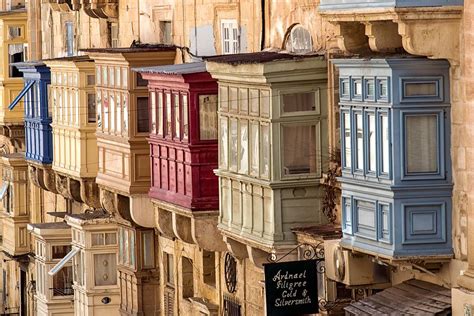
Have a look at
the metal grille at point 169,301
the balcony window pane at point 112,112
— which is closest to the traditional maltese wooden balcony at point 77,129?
the balcony window pane at point 112,112

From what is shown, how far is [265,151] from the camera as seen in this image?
34.3 m

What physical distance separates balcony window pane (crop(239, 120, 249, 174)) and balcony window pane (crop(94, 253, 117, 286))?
14.8 meters

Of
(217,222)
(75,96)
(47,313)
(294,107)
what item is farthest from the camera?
(47,313)

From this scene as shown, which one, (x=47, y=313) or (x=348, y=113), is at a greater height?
(x=348, y=113)

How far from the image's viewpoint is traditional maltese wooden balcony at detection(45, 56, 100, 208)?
49.1 meters

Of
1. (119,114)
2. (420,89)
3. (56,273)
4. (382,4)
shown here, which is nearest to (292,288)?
(420,89)

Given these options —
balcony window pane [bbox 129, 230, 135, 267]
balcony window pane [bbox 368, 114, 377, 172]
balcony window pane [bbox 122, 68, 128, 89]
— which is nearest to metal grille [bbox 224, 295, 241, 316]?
balcony window pane [bbox 122, 68, 128, 89]

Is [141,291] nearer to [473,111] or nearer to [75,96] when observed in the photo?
[75,96]

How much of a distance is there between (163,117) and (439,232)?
11716 millimetres

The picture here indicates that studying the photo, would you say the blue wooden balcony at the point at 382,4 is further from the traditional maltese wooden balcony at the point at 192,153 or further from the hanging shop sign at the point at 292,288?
the traditional maltese wooden balcony at the point at 192,153

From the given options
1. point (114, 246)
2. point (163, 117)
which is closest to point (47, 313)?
point (114, 246)

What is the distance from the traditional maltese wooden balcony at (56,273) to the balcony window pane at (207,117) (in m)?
16.3

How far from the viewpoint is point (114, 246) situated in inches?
1961

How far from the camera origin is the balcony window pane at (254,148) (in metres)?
34.6
